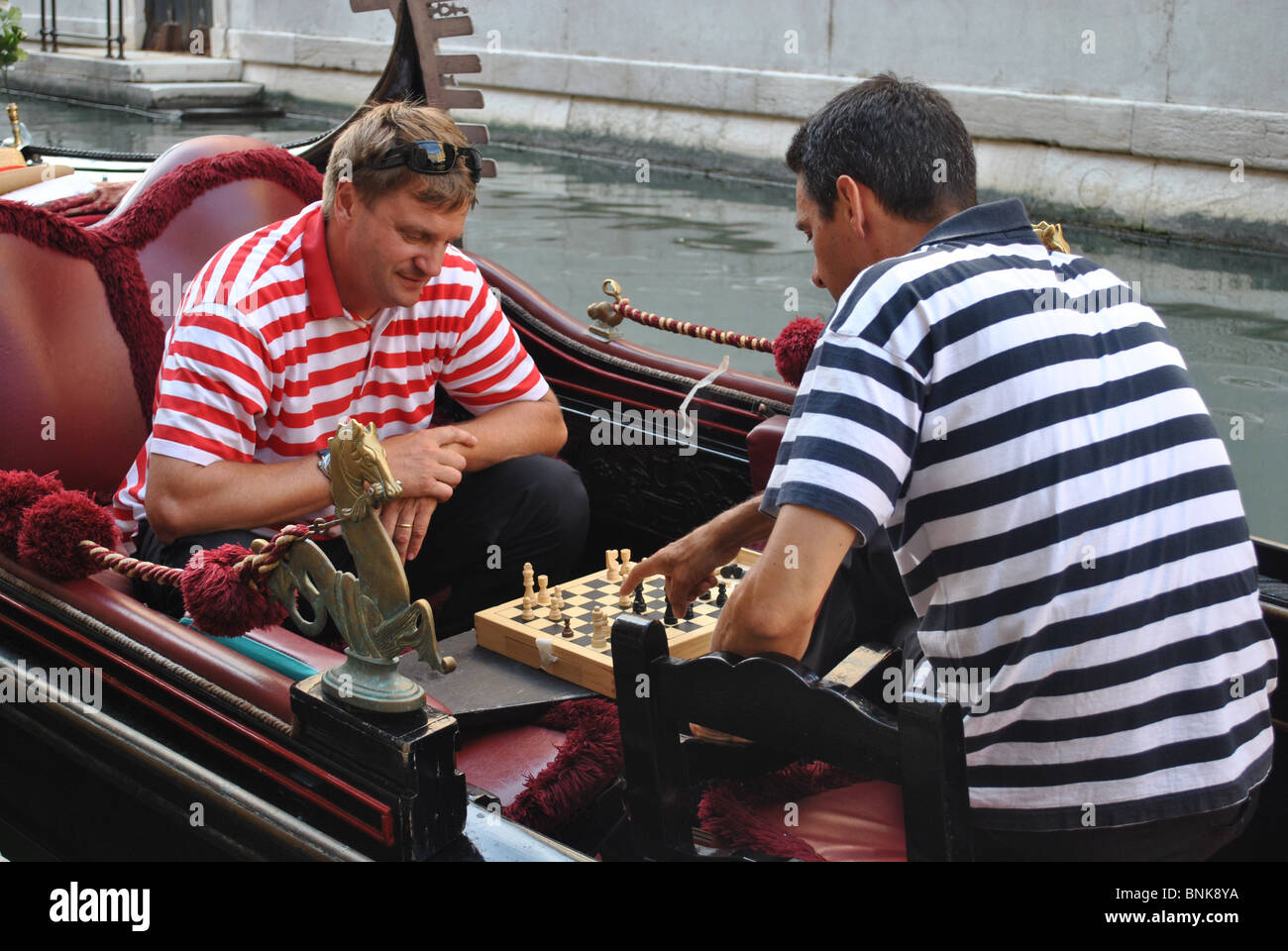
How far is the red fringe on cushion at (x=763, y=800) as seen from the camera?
125 centimetres

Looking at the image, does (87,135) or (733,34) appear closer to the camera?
(733,34)

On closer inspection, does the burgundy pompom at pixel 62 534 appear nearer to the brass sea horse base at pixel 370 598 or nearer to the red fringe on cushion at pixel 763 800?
the brass sea horse base at pixel 370 598

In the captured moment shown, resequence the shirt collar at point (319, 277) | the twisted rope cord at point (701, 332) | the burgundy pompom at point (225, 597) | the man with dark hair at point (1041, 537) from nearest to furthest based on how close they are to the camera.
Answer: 1. the man with dark hair at point (1041, 537)
2. the burgundy pompom at point (225, 597)
3. the shirt collar at point (319, 277)
4. the twisted rope cord at point (701, 332)

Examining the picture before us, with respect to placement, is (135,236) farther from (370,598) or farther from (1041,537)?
(1041,537)

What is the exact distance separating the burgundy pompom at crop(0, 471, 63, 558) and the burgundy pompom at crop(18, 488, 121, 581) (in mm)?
32

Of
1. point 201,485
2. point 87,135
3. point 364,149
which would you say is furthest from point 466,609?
point 87,135

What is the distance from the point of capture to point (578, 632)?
6.18 feet

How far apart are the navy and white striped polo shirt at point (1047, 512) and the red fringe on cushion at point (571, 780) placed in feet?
2.05

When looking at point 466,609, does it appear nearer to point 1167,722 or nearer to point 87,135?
point 1167,722

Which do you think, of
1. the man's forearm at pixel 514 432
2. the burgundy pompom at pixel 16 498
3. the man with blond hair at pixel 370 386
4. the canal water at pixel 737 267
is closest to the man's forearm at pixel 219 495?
the man with blond hair at pixel 370 386

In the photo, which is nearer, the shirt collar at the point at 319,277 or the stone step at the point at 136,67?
the shirt collar at the point at 319,277

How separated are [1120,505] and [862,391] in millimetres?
232

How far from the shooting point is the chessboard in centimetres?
180

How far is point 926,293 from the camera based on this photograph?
1.09 m
